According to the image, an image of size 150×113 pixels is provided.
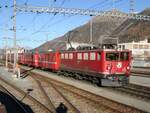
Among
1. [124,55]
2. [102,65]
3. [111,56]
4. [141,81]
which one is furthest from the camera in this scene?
[141,81]

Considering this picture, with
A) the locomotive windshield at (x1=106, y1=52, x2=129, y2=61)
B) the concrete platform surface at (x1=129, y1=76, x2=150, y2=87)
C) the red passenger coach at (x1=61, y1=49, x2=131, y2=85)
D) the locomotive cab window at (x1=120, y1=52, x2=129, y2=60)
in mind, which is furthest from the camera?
the concrete platform surface at (x1=129, y1=76, x2=150, y2=87)

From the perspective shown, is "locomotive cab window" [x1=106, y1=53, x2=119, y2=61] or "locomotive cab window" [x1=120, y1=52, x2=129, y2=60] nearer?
"locomotive cab window" [x1=106, y1=53, x2=119, y2=61]

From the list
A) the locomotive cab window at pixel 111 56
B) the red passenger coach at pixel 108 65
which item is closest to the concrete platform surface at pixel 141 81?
the red passenger coach at pixel 108 65

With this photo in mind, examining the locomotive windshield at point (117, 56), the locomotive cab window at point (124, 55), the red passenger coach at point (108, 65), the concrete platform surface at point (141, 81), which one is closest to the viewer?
the red passenger coach at point (108, 65)

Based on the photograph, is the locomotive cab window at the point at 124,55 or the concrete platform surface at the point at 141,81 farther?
the concrete platform surface at the point at 141,81

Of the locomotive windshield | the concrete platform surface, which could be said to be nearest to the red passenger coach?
the locomotive windshield

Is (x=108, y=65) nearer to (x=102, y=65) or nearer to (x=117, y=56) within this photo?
(x=102, y=65)

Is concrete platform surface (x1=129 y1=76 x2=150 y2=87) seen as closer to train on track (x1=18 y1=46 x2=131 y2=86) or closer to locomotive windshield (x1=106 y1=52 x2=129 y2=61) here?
train on track (x1=18 y1=46 x2=131 y2=86)

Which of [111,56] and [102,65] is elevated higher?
[111,56]

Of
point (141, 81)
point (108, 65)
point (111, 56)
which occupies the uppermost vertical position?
point (111, 56)

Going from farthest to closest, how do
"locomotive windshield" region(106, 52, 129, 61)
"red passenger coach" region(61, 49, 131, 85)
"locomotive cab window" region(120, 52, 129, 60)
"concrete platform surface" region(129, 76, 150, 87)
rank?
1. "concrete platform surface" region(129, 76, 150, 87)
2. "locomotive cab window" region(120, 52, 129, 60)
3. "locomotive windshield" region(106, 52, 129, 61)
4. "red passenger coach" region(61, 49, 131, 85)

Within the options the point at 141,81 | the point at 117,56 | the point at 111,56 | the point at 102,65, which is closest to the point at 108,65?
the point at 102,65

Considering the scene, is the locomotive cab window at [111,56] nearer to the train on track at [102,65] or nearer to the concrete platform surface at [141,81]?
the train on track at [102,65]

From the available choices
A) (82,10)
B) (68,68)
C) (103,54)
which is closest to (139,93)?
(103,54)
